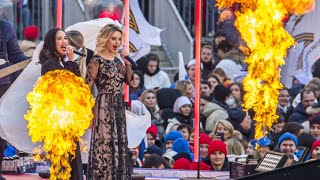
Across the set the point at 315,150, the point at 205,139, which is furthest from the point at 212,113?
the point at 315,150

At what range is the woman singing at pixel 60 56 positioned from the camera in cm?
1484

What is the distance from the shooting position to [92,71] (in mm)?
14977

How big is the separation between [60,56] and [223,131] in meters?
3.63

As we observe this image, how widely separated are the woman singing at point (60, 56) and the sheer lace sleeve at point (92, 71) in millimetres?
160

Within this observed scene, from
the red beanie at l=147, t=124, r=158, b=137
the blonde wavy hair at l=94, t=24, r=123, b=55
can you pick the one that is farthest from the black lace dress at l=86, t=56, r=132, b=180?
the red beanie at l=147, t=124, r=158, b=137

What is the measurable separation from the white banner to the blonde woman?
2.34 metres

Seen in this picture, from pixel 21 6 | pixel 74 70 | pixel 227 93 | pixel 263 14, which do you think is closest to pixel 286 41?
pixel 263 14

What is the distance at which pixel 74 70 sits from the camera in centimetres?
1479

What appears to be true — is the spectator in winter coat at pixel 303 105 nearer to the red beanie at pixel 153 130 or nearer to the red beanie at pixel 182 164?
the red beanie at pixel 153 130

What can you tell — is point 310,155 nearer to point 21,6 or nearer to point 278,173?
point 278,173

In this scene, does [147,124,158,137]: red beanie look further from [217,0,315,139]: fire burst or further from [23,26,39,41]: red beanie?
[23,26,39,41]: red beanie

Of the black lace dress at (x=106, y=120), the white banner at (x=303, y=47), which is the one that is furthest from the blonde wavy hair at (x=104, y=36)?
the white banner at (x=303, y=47)

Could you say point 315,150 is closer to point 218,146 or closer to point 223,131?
point 218,146

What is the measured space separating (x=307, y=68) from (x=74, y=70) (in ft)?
20.6
